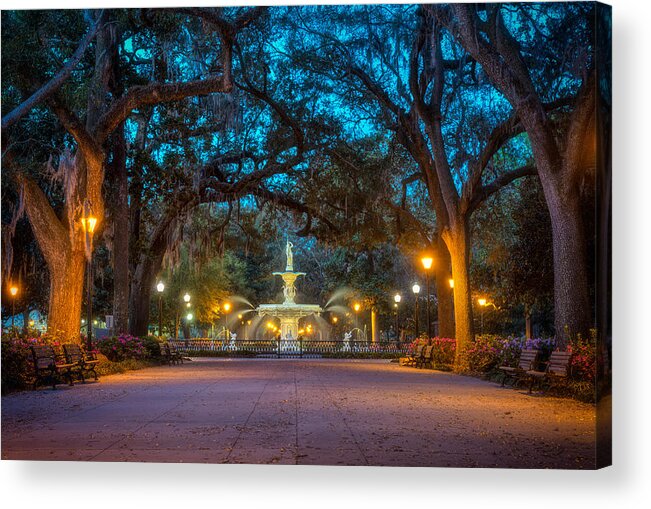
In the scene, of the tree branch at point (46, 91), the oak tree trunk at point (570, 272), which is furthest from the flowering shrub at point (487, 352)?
the tree branch at point (46, 91)

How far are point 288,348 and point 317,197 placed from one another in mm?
13701

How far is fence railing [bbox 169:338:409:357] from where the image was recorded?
3872 cm

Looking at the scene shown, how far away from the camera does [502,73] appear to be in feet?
50.0

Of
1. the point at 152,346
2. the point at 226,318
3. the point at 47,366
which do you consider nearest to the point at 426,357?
the point at 152,346

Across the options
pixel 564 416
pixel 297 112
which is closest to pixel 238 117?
pixel 297 112

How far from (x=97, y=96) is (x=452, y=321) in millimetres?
13842

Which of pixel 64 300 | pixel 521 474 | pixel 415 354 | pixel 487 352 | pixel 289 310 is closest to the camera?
pixel 521 474

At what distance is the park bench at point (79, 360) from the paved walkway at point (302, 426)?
1.53m

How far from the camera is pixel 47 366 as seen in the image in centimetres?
1633

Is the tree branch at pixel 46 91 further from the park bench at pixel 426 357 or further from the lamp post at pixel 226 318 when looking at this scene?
the lamp post at pixel 226 318

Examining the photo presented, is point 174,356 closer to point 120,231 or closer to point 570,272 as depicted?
point 120,231

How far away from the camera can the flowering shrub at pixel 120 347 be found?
2302cm

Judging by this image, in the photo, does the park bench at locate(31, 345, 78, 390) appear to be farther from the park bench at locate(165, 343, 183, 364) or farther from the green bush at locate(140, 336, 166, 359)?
the park bench at locate(165, 343, 183, 364)

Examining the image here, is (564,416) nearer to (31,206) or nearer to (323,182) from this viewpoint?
(31,206)
